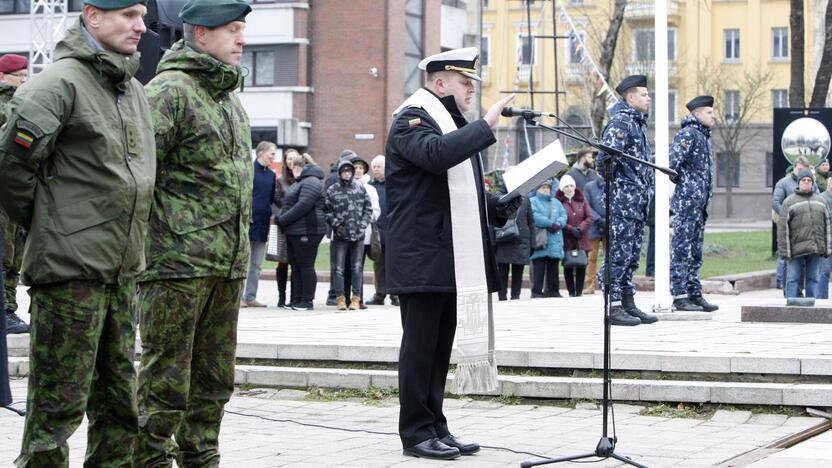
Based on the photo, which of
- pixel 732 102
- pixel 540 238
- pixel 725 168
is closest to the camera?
pixel 540 238

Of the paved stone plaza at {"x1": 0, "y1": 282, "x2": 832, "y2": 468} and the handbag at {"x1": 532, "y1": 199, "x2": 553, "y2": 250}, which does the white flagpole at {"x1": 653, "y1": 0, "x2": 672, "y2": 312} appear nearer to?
the paved stone plaza at {"x1": 0, "y1": 282, "x2": 832, "y2": 468}

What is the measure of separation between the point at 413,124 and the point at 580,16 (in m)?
57.0

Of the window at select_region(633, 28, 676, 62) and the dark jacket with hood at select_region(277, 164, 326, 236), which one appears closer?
the dark jacket with hood at select_region(277, 164, 326, 236)

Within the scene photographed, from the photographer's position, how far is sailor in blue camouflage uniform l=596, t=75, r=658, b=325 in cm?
1147

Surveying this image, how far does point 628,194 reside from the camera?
38.2 ft

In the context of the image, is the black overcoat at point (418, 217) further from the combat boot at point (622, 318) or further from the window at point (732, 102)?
the window at point (732, 102)

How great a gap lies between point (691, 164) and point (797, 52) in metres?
16.7

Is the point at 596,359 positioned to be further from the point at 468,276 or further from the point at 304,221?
the point at 304,221

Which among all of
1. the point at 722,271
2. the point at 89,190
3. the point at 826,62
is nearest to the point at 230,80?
the point at 89,190

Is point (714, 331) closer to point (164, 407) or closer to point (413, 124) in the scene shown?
point (413, 124)

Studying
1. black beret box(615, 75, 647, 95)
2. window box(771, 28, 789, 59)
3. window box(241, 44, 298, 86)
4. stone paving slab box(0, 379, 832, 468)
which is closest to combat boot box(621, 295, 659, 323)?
black beret box(615, 75, 647, 95)

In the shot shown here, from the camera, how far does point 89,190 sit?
200 inches

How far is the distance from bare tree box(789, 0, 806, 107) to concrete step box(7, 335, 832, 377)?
19.9 metres

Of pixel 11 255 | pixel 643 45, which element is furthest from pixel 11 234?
pixel 643 45
